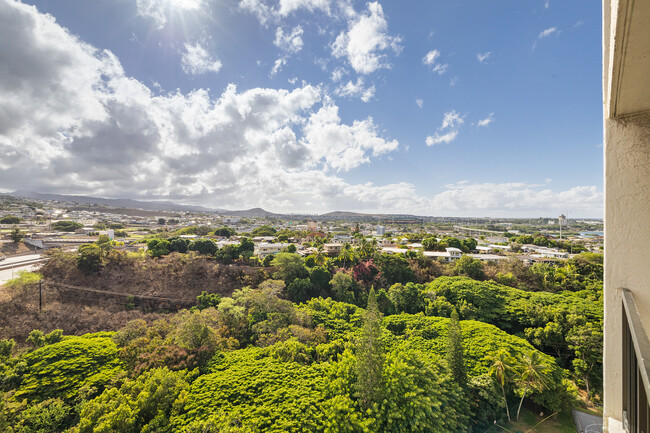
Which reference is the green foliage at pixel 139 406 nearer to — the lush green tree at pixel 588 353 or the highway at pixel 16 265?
the lush green tree at pixel 588 353

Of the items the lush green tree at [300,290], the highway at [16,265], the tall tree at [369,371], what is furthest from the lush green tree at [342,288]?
the highway at [16,265]

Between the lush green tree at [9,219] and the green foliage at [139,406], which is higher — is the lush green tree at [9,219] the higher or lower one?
the higher one

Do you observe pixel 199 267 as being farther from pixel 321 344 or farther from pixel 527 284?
pixel 527 284

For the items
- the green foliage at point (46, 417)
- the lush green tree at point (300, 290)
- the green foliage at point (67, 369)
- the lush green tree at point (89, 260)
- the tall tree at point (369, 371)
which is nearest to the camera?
the green foliage at point (46, 417)

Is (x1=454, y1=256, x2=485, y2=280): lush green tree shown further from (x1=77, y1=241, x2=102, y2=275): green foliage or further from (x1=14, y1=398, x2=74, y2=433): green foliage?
(x1=77, y1=241, x2=102, y2=275): green foliage

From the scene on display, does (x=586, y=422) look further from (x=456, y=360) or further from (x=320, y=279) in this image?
(x=320, y=279)

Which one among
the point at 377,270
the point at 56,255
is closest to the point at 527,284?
the point at 377,270

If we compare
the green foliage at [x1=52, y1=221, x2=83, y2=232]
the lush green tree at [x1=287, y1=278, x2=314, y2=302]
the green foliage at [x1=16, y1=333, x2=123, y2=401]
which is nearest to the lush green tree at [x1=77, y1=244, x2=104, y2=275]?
the green foliage at [x1=16, y1=333, x2=123, y2=401]

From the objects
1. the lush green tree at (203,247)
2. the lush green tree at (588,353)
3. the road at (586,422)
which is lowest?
the road at (586,422)
